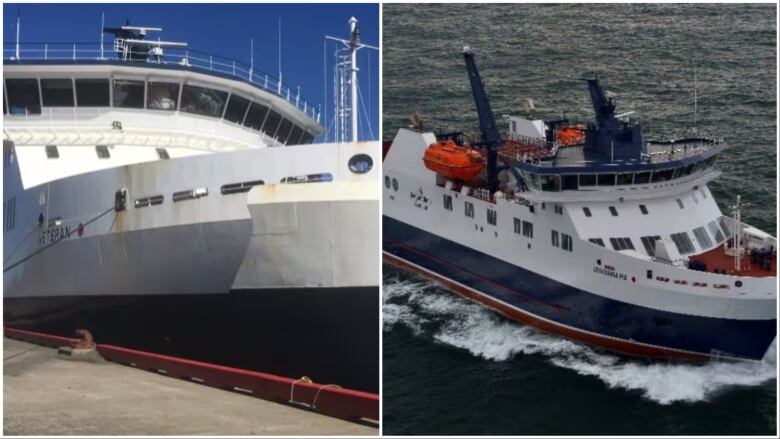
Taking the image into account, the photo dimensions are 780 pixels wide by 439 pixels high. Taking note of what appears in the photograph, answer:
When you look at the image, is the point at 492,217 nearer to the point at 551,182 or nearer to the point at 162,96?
the point at 551,182

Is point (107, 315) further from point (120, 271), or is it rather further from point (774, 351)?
point (774, 351)

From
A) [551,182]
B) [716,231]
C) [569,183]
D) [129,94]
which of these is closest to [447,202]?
[551,182]

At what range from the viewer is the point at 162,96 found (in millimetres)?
14547

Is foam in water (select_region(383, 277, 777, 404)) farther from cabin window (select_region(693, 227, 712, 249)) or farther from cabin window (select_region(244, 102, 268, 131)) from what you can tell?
cabin window (select_region(244, 102, 268, 131))

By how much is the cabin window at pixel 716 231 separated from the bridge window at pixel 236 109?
8.15 m

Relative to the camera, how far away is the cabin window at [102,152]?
14.1 meters

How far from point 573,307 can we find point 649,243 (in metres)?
1.67

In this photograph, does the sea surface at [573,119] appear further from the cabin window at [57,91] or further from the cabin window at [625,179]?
the cabin window at [57,91]

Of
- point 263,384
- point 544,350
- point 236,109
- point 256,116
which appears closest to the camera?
point 263,384

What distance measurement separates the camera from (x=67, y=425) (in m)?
10.2

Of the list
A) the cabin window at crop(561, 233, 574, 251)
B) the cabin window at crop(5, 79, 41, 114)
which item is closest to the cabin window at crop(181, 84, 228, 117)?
the cabin window at crop(5, 79, 41, 114)

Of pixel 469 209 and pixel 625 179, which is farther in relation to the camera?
pixel 469 209

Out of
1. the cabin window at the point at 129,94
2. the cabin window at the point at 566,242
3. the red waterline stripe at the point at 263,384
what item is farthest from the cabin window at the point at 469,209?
the red waterline stripe at the point at 263,384

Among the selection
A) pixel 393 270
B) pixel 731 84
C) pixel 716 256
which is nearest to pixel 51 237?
pixel 393 270
